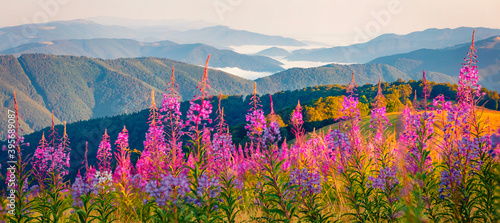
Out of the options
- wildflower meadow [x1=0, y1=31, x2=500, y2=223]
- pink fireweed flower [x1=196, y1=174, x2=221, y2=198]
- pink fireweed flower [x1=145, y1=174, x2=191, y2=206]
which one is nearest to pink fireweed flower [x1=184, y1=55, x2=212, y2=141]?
wildflower meadow [x1=0, y1=31, x2=500, y2=223]

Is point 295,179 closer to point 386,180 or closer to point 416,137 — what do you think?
point 386,180

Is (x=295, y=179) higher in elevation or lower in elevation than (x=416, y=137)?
lower

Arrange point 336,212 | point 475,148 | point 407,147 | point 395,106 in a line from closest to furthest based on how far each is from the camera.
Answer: point 475,148
point 407,147
point 336,212
point 395,106

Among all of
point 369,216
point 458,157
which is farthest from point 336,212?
point 458,157

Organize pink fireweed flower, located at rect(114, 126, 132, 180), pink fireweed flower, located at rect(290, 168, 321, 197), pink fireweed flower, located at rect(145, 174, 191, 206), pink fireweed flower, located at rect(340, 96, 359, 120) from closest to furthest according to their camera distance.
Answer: pink fireweed flower, located at rect(145, 174, 191, 206), pink fireweed flower, located at rect(290, 168, 321, 197), pink fireweed flower, located at rect(340, 96, 359, 120), pink fireweed flower, located at rect(114, 126, 132, 180)

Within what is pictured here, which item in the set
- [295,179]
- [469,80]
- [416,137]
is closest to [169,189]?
[295,179]

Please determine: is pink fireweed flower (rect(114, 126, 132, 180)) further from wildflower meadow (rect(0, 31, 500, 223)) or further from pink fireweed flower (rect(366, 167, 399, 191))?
pink fireweed flower (rect(366, 167, 399, 191))

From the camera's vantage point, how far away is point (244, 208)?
23.3 feet

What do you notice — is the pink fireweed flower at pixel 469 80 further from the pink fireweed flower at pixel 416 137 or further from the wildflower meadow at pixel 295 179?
the pink fireweed flower at pixel 416 137

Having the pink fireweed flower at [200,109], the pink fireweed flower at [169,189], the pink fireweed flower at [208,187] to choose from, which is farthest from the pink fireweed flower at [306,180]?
the pink fireweed flower at [169,189]

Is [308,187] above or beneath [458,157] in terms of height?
beneath

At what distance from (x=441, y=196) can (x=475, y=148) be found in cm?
104

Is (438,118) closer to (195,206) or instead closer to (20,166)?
(195,206)

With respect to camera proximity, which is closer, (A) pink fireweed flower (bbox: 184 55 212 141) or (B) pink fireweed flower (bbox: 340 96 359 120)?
(A) pink fireweed flower (bbox: 184 55 212 141)
